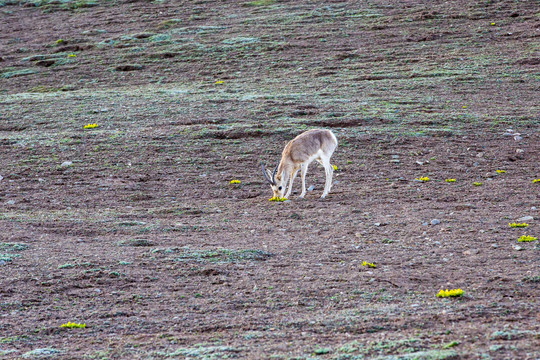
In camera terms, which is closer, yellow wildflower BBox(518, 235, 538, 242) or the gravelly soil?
the gravelly soil

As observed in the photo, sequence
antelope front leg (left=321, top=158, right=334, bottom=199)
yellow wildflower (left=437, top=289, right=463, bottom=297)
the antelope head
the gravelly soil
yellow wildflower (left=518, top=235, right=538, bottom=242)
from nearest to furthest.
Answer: the gravelly soil < yellow wildflower (left=437, top=289, right=463, bottom=297) < yellow wildflower (left=518, top=235, right=538, bottom=242) < the antelope head < antelope front leg (left=321, top=158, right=334, bottom=199)

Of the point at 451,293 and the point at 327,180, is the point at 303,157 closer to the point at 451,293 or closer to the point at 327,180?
the point at 327,180

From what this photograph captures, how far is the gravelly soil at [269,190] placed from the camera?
23.6ft

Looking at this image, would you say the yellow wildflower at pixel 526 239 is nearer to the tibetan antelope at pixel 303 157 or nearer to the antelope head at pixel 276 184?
the tibetan antelope at pixel 303 157

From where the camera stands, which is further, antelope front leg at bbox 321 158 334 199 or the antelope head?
antelope front leg at bbox 321 158 334 199

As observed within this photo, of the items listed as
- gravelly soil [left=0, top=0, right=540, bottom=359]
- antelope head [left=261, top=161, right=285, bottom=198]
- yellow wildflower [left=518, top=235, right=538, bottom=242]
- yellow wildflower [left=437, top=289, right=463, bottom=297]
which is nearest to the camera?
gravelly soil [left=0, top=0, right=540, bottom=359]

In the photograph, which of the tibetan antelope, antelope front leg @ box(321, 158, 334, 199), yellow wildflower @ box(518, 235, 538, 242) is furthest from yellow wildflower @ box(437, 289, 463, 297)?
the tibetan antelope

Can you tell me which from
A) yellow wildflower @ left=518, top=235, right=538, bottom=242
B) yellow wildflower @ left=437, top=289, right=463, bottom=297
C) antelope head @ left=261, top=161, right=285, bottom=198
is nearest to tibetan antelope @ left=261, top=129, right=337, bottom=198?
antelope head @ left=261, top=161, right=285, bottom=198

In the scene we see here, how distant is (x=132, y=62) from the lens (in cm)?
2891

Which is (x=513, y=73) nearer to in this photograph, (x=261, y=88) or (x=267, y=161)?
(x=261, y=88)

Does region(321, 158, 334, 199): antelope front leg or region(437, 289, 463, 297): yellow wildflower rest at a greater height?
region(437, 289, 463, 297): yellow wildflower

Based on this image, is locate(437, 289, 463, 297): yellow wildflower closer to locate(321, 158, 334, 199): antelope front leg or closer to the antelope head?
locate(321, 158, 334, 199): antelope front leg

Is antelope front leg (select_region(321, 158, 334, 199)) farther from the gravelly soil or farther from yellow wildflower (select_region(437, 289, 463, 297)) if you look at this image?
yellow wildflower (select_region(437, 289, 463, 297))

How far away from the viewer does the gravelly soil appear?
7.18 meters
